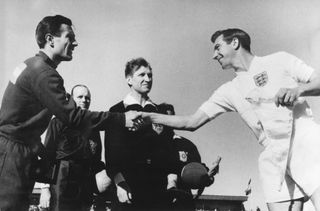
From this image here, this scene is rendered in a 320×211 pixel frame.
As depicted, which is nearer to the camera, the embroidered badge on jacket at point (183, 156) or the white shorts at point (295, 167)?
the white shorts at point (295, 167)

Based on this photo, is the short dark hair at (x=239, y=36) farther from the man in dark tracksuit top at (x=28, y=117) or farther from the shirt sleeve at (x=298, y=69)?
the man in dark tracksuit top at (x=28, y=117)

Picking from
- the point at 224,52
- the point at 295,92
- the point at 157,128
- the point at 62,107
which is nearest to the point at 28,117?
the point at 62,107

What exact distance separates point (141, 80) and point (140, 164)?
579mm

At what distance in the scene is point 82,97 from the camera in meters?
2.98

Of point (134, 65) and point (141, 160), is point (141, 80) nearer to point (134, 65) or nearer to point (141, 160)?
point (134, 65)

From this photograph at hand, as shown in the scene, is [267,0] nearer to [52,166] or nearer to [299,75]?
[299,75]

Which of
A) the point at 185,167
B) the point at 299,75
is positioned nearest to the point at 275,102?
the point at 299,75

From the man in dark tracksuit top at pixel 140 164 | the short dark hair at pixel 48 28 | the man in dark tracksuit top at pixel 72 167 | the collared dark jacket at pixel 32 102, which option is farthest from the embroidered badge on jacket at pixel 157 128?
the short dark hair at pixel 48 28

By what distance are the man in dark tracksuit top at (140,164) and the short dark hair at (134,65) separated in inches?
10.2

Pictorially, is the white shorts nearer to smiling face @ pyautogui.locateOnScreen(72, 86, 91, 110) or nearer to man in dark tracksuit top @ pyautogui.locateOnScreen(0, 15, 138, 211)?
man in dark tracksuit top @ pyautogui.locateOnScreen(0, 15, 138, 211)

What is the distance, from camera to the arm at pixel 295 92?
6.25 ft

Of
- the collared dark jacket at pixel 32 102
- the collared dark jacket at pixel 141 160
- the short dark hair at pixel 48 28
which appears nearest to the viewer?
the collared dark jacket at pixel 32 102

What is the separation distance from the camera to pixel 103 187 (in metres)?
2.57

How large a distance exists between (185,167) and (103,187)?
60 cm
